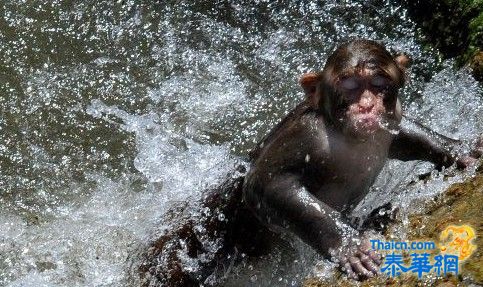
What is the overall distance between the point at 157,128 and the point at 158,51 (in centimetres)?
104

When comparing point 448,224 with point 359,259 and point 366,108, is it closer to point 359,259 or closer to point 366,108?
point 359,259

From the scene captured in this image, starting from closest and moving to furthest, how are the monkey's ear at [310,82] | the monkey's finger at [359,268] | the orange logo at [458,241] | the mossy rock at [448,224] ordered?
the mossy rock at [448,224]
the orange logo at [458,241]
the monkey's finger at [359,268]
the monkey's ear at [310,82]

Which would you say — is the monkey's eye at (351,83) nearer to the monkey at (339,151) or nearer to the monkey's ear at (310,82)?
the monkey at (339,151)

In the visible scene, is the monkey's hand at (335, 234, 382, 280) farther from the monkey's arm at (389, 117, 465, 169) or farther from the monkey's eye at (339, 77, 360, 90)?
→ the monkey's arm at (389, 117, 465, 169)

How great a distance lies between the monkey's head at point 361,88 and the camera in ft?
A: 15.0

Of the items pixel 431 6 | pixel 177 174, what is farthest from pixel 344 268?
pixel 431 6

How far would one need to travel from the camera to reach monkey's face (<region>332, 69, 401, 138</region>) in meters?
4.54

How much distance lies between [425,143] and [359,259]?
133cm

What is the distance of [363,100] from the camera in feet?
15.0

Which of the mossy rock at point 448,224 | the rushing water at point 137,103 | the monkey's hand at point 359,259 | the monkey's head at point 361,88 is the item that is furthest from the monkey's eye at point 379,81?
the rushing water at point 137,103

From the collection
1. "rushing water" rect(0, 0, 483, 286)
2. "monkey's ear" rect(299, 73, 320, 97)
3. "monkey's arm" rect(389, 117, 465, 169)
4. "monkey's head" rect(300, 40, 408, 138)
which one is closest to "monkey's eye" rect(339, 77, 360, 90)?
"monkey's head" rect(300, 40, 408, 138)

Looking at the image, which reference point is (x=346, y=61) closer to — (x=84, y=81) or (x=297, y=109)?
(x=297, y=109)

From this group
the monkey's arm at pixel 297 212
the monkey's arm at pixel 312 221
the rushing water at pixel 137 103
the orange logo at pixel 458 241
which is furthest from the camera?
the rushing water at pixel 137 103

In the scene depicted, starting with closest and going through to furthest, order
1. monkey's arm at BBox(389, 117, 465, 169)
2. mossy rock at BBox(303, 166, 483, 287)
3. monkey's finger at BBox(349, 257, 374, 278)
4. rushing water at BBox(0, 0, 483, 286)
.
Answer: mossy rock at BBox(303, 166, 483, 287) < monkey's finger at BBox(349, 257, 374, 278) < monkey's arm at BBox(389, 117, 465, 169) < rushing water at BBox(0, 0, 483, 286)
